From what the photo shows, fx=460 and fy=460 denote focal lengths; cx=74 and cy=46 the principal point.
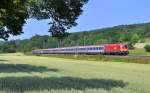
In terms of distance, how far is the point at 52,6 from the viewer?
2850cm

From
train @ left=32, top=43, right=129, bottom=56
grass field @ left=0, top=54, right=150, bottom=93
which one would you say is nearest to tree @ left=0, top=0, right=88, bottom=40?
grass field @ left=0, top=54, right=150, bottom=93

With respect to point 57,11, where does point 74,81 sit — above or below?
below

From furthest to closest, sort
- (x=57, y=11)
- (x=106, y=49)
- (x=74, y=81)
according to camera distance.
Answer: (x=106, y=49), (x=57, y=11), (x=74, y=81)

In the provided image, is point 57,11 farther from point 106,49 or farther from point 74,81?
point 106,49

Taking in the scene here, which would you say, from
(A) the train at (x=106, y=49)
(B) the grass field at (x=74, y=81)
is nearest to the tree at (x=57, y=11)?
(B) the grass field at (x=74, y=81)

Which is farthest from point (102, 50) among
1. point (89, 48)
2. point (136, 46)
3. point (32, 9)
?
point (32, 9)

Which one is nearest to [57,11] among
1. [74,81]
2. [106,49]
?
[74,81]

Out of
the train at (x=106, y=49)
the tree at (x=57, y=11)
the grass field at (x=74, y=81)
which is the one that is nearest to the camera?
the grass field at (x=74, y=81)

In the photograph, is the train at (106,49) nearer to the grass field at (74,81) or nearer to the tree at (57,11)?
the grass field at (74,81)

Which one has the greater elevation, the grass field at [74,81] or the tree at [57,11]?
the tree at [57,11]

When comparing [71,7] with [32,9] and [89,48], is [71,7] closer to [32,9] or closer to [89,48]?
[32,9]

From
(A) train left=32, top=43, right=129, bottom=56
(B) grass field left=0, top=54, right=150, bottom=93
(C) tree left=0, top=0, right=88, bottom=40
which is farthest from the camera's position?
(A) train left=32, top=43, right=129, bottom=56

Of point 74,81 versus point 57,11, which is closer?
point 74,81

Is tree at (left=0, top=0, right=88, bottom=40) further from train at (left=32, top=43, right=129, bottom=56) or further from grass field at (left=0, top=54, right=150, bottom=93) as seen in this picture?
train at (left=32, top=43, right=129, bottom=56)
